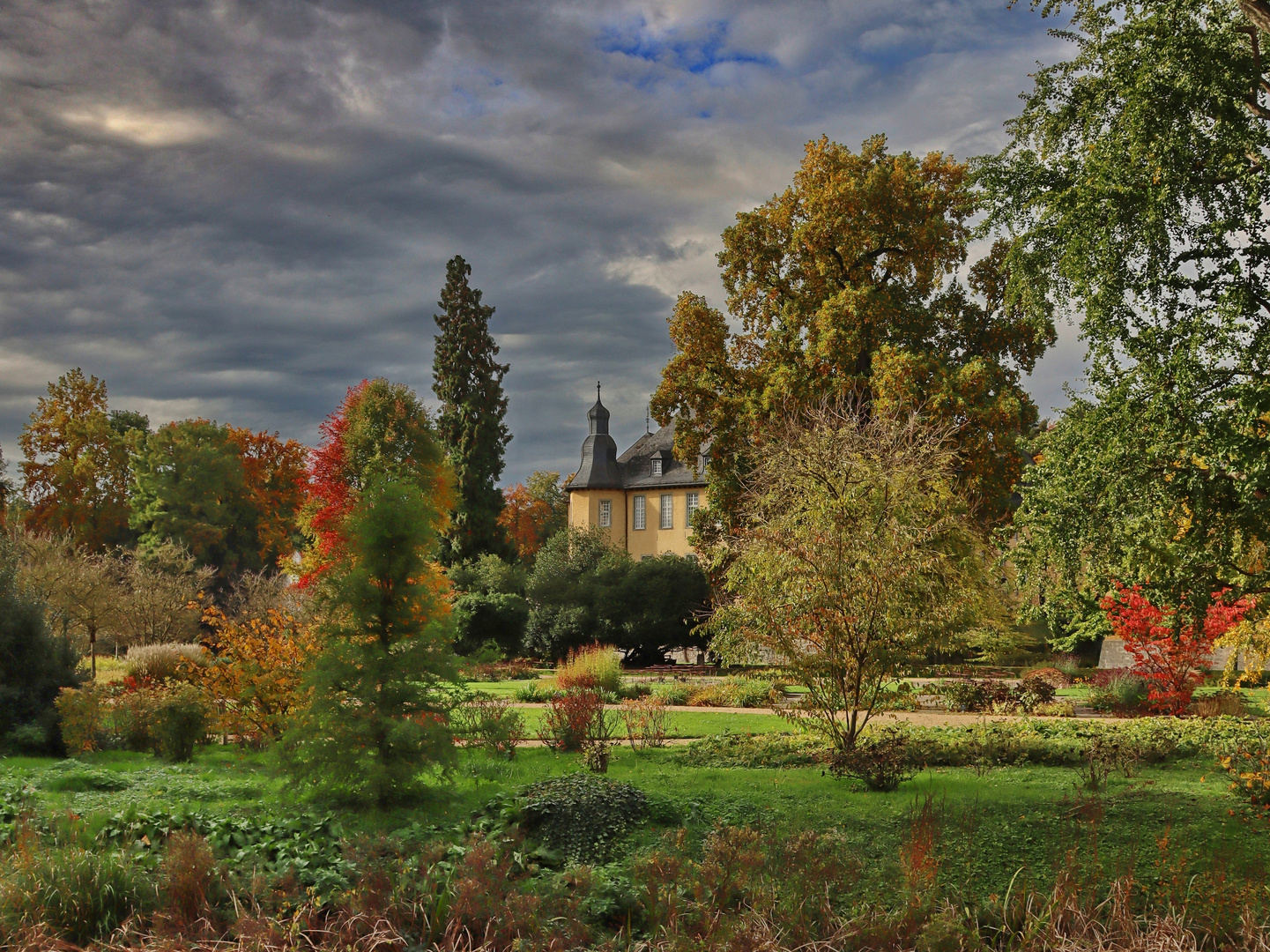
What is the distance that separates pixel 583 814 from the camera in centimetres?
718

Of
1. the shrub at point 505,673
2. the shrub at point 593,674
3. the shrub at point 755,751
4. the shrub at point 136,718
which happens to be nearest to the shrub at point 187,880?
the shrub at point 755,751

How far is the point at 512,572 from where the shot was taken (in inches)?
1282

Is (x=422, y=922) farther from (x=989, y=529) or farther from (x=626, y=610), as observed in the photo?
(x=626, y=610)

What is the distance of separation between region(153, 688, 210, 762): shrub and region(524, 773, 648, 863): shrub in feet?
17.9

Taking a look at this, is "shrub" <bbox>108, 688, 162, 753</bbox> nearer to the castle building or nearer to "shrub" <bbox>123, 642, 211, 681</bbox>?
"shrub" <bbox>123, 642, 211, 681</bbox>

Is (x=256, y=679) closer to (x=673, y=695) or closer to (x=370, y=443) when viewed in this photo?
(x=673, y=695)

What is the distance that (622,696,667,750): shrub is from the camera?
1220 cm

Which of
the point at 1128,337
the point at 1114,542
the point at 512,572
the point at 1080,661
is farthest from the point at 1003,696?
the point at 512,572

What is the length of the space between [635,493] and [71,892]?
4166cm

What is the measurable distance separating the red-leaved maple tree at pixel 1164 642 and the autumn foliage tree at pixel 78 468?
142 feet

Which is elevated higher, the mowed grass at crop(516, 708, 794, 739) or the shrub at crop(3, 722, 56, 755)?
the shrub at crop(3, 722, 56, 755)

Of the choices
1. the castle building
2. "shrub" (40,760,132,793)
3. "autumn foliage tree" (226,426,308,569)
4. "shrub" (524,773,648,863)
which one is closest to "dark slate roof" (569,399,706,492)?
the castle building

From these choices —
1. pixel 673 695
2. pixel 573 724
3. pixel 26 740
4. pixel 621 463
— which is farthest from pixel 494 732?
pixel 621 463

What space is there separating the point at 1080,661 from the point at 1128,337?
69.4 ft
